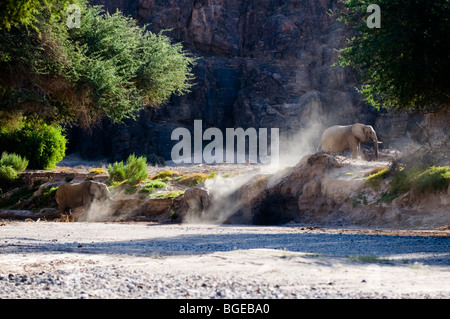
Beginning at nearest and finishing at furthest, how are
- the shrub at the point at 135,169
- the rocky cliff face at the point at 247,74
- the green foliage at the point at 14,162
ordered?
the shrub at the point at 135,169
the green foliage at the point at 14,162
the rocky cliff face at the point at 247,74

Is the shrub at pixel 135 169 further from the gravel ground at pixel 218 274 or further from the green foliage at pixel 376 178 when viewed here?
the gravel ground at pixel 218 274

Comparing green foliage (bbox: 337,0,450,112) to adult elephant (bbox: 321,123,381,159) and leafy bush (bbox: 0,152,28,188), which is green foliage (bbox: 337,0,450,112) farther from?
leafy bush (bbox: 0,152,28,188)

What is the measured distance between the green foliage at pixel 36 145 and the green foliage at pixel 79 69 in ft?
61.9

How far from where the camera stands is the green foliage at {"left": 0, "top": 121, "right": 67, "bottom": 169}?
31719 millimetres

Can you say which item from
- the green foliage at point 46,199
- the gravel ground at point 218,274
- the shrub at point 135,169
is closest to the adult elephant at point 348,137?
the shrub at point 135,169

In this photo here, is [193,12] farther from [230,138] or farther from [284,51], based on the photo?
[230,138]

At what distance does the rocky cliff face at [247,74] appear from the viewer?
57044 mm

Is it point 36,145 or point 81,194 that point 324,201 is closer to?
point 81,194

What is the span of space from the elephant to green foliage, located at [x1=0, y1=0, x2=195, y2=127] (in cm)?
558

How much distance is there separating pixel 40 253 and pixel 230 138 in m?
53.1

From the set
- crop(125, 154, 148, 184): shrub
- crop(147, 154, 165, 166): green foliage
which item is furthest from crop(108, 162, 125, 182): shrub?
crop(147, 154, 165, 166): green foliage

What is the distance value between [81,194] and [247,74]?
146 ft
